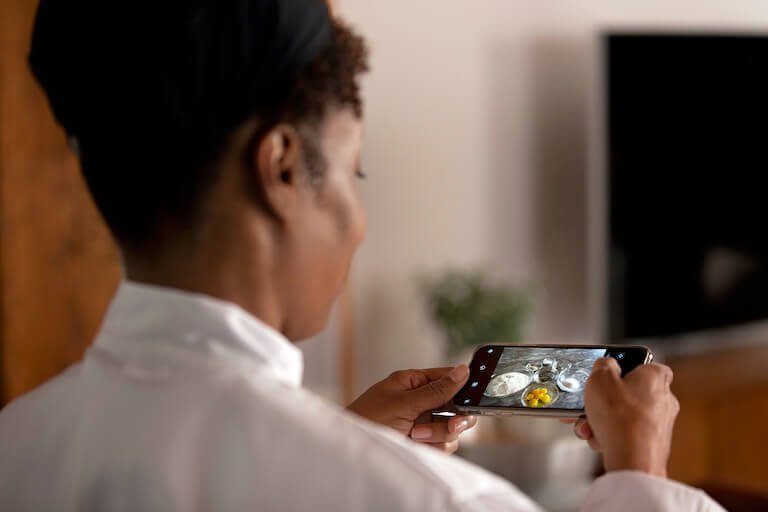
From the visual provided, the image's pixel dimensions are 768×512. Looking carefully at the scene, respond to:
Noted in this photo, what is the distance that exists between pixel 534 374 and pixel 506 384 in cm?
4

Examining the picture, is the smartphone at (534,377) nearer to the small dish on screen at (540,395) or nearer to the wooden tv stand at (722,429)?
the small dish on screen at (540,395)

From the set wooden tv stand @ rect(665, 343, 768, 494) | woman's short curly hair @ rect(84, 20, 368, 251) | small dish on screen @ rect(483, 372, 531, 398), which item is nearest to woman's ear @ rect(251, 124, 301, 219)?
woman's short curly hair @ rect(84, 20, 368, 251)

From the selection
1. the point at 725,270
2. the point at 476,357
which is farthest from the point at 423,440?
the point at 725,270

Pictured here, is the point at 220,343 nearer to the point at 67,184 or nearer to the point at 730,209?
the point at 67,184

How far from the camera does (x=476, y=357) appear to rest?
972 millimetres

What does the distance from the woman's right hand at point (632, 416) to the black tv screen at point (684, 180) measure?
1722mm

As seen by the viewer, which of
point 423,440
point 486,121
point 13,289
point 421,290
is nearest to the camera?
point 423,440

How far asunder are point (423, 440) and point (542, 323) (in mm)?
1718

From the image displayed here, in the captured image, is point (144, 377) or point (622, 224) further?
point (622, 224)

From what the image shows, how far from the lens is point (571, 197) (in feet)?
8.61

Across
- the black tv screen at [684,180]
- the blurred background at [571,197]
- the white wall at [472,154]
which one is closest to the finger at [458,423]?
the blurred background at [571,197]

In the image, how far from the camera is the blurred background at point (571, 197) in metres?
2.31

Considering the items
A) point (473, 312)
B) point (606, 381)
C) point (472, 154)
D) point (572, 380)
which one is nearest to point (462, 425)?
point (572, 380)

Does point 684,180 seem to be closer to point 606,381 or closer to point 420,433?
point 420,433
